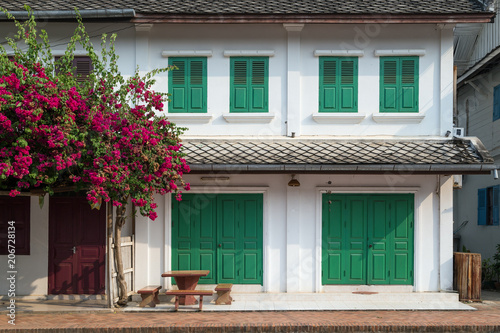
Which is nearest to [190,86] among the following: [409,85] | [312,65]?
[312,65]

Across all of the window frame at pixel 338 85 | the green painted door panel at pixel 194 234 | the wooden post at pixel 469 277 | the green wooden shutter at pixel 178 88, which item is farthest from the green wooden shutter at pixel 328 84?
the wooden post at pixel 469 277

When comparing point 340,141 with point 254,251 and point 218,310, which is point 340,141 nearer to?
point 254,251

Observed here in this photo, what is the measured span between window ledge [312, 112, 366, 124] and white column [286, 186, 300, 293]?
1654 millimetres

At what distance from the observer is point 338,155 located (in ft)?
41.8

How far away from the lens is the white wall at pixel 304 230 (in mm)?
13391

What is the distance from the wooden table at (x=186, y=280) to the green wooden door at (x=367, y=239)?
9.43 feet

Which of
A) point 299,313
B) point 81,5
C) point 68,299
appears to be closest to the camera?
point 299,313

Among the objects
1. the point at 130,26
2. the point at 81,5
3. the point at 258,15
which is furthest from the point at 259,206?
the point at 81,5

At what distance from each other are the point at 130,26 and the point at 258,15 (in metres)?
2.96

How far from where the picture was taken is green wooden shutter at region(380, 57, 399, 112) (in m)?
13.7

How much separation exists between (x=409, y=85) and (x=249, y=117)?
3680mm

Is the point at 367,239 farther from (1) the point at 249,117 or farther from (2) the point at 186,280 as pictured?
(2) the point at 186,280

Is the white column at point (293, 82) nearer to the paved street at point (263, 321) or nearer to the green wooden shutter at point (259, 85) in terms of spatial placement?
the green wooden shutter at point (259, 85)

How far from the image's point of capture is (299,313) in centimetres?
1180
